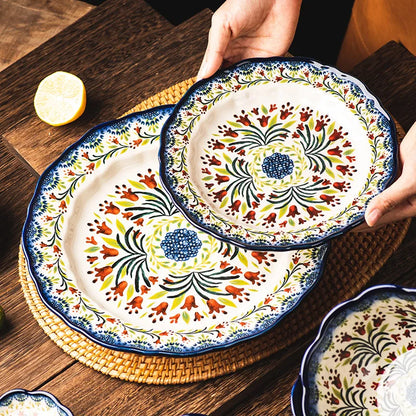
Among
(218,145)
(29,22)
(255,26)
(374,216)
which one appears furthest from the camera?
(29,22)

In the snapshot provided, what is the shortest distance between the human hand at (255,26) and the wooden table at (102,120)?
0.13m

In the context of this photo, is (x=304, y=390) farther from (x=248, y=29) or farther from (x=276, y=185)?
(x=248, y=29)

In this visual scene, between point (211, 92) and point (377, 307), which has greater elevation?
point (211, 92)

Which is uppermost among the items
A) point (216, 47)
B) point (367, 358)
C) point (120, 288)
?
point (216, 47)

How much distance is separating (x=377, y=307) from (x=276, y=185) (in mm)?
264

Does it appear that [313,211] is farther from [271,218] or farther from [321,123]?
[321,123]

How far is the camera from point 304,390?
0.82 meters

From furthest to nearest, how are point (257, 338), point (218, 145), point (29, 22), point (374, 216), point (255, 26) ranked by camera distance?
1. point (29, 22)
2. point (255, 26)
3. point (218, 145)
4. point (257, 338)
5. point (374, 216)

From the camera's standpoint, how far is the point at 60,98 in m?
1.24

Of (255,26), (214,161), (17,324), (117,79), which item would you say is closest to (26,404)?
(17,324)

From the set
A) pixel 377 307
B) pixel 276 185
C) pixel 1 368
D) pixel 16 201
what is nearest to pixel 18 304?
pixel 1 368

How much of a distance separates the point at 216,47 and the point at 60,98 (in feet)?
1.12

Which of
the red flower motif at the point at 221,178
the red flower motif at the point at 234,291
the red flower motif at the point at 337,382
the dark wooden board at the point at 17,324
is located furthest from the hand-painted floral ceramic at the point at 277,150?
the dark wooden board at the point at 17,324

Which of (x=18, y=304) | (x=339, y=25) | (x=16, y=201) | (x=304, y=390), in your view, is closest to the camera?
(x=304, y=390)
